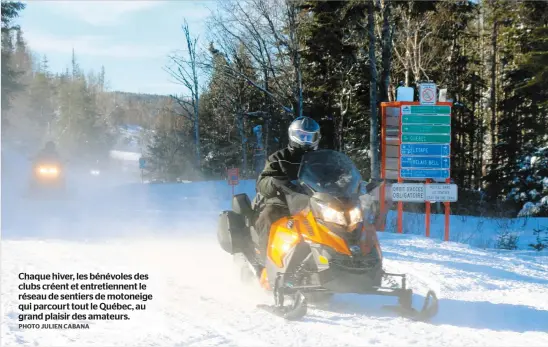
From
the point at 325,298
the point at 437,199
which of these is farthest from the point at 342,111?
the point at 325,298

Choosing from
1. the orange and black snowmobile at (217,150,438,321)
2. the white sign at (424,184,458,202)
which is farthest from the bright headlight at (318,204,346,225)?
the white sign at (424,184,458,202)

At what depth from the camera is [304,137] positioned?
19.6ft

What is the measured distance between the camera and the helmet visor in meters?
5.96

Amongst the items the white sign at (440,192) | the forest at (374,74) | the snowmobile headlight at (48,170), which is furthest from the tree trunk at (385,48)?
the snowmobile headlight at (48,170)

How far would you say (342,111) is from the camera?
24359mm

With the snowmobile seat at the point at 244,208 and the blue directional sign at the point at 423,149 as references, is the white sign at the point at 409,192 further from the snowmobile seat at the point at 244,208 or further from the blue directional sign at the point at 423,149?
the snowmobile seat at the point at 244,208

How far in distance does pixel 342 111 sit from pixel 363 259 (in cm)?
1979

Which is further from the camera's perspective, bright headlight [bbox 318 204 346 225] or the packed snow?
bright headlight [bbox 318 204 346 225]

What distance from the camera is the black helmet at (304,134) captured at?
5.96 m

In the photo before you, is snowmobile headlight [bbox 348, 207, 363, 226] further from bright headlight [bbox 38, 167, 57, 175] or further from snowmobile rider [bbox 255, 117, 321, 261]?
bright headlight [bbox 38, 167, 57, 175]

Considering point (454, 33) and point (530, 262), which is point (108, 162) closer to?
point (454, 33)

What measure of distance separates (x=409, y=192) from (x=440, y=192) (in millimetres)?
624

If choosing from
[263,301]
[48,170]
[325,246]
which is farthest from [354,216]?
[48,170]

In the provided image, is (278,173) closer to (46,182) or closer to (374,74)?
(374,74)
